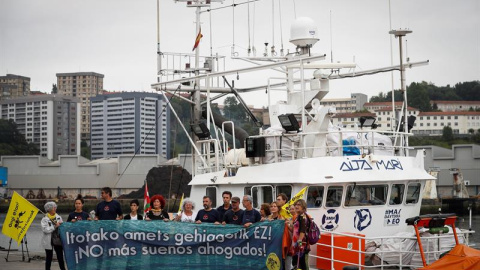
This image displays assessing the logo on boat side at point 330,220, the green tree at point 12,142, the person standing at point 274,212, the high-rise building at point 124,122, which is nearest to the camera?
the person standing at point 274,212

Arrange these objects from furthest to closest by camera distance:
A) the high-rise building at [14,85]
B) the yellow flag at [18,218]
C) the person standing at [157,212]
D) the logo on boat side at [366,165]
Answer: the high-rise building at [14,85] → the yellow flag at [18,218] → the logo on boat side at [366,165] → the person standing at [157,212]

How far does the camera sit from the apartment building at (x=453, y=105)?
141375 mm

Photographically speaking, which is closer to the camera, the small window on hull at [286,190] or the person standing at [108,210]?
the person standing at [108,210]

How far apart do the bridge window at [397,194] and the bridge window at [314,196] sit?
1.82 metres

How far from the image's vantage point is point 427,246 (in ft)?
52.5

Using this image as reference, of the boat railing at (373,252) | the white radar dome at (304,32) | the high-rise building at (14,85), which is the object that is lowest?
the boat railing at (373,252)

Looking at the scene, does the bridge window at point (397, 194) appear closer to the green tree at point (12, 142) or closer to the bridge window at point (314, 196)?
the bridge window at point (314, 196)

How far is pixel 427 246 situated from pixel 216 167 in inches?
253

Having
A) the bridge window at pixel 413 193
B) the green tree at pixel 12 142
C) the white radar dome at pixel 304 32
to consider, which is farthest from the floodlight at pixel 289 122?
the green tree at pixel 12 142

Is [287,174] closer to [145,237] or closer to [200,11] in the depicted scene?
[145,237]

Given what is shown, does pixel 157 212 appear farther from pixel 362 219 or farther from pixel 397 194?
pixel 397 194

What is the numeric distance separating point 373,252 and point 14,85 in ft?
561

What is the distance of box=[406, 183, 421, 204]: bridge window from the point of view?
18.3m

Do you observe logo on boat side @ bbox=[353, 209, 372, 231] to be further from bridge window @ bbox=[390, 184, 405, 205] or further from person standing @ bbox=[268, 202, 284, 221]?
person standing @ bbox=[268, 202, 284, 221]
